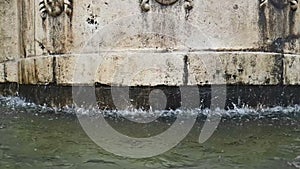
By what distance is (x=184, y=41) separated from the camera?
6.04 metres

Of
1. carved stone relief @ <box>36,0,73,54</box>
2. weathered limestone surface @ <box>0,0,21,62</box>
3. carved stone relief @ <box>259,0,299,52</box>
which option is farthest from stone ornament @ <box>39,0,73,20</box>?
carved stone relief @ <box>259,0,299,52</box>

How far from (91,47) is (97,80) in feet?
1.30

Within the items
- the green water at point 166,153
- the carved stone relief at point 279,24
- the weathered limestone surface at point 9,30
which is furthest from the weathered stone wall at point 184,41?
the weathered limestone surface at point 9,30

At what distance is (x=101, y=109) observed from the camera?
6074mm

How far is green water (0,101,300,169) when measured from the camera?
3.72 m

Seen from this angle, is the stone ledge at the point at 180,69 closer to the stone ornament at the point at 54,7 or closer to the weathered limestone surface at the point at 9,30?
the stone ornament at the point at 54,7

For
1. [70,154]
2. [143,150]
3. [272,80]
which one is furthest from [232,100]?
[70,154]

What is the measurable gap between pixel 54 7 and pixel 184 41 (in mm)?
1626

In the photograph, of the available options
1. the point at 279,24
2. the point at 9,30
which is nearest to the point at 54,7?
the point at 9,30

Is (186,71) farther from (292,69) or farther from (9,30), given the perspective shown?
(9,30)

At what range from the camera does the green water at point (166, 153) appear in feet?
12.2

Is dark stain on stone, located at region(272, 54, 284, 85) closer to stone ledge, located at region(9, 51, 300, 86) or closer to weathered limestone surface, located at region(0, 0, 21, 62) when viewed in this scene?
stone ledge, located at region(9, 51, 300, 86)

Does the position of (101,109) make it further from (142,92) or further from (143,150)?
(143,150)

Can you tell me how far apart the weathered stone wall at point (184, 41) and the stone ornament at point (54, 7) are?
0.01m
